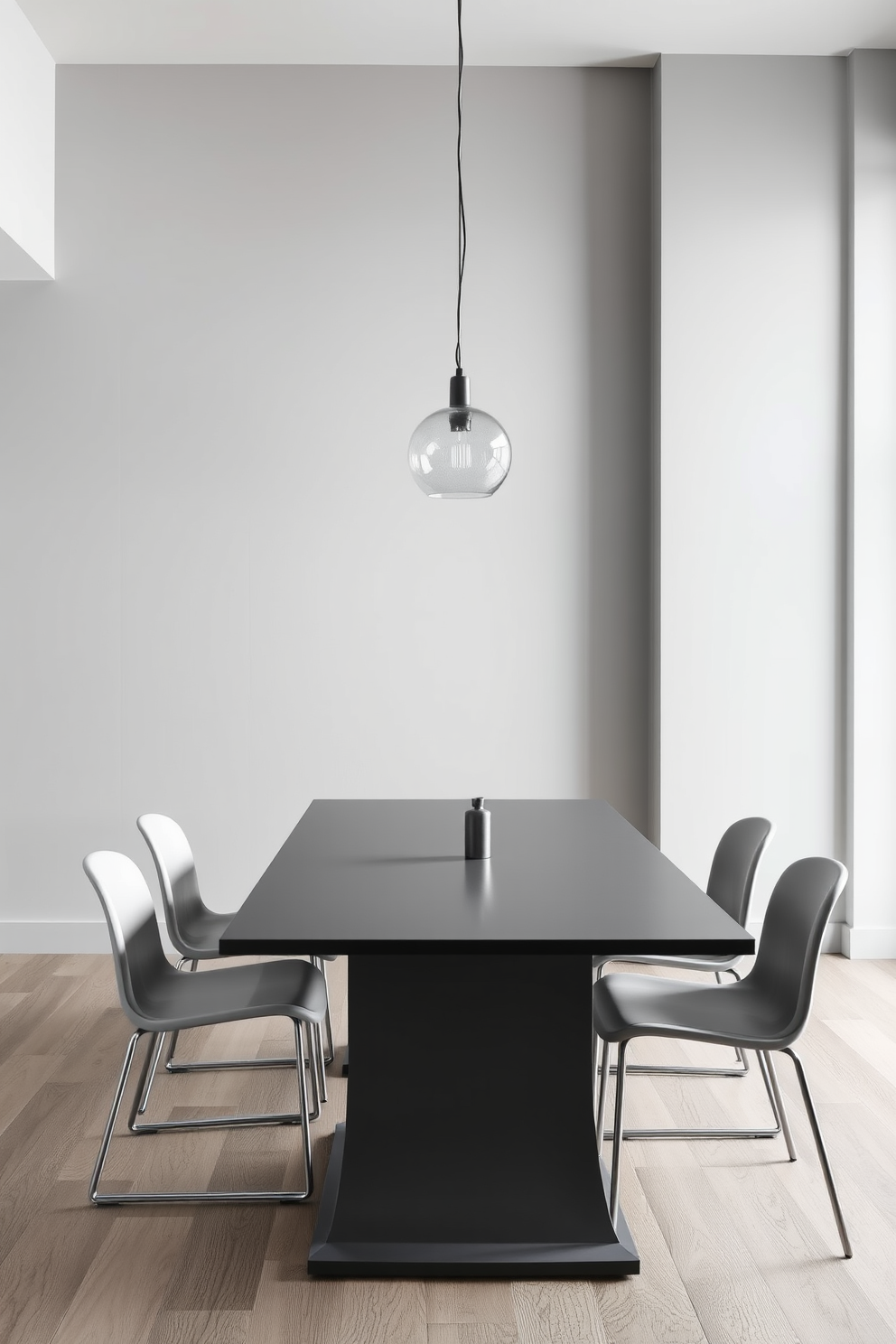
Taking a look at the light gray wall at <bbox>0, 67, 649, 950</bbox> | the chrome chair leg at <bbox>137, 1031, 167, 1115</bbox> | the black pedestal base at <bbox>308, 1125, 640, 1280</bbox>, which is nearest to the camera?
the black pedestal base at <bbox>308, 1125, 640, 1280</bbox>

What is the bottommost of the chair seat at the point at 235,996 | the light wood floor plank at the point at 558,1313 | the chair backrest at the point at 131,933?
the light wood floor plank at the point at 558,1313

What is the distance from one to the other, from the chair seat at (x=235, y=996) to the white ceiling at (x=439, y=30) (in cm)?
365

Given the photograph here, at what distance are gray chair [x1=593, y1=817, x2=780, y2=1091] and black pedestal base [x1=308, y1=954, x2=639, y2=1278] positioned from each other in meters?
0.71

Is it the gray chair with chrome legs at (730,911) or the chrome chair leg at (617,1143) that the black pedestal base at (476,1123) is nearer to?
the chrome chair leg at (617,1143)

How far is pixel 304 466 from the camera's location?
15.9 ft

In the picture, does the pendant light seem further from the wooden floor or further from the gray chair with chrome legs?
the wooden floor

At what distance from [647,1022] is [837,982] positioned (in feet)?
7.37

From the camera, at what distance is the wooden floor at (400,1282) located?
213 centimetres

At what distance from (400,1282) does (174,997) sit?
868 mm

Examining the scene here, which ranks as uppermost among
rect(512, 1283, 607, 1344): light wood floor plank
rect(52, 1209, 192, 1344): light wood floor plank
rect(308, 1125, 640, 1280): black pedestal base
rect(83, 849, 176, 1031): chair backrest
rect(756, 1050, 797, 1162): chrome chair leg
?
rect(83, 849, 176, 1031): chair backrest

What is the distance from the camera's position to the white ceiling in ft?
14.2

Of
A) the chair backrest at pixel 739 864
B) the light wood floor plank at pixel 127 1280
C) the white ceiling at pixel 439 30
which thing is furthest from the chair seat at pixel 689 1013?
the white ceiling at pixel 439 30

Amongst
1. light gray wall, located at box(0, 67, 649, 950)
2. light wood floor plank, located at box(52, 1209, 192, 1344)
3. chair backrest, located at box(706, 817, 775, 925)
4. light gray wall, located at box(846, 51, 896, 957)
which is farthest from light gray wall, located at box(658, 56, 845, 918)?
light wood floor plank, located at box(52, 1209, 192, 1344)

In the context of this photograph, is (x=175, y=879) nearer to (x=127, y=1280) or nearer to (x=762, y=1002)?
(x=127, y=1280)
